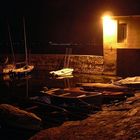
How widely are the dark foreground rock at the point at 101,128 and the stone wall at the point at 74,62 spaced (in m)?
12.4

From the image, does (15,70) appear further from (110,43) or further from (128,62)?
(128,62)

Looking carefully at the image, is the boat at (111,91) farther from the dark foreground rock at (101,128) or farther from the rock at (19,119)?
the rock at (19,119)

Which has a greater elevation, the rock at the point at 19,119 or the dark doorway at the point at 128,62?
the dark doorway at the point at 128,62

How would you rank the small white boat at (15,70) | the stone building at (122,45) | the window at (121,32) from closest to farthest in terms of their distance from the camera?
the stone building at (122,45) → the window at (121,32) → the small white boat at (15,70)

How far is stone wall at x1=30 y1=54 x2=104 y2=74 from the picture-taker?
2742 cm

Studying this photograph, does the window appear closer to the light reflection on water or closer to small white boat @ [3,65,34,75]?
the light reflection on water

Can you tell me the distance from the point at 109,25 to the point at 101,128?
47.1ft

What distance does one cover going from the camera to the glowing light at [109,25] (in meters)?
25.6

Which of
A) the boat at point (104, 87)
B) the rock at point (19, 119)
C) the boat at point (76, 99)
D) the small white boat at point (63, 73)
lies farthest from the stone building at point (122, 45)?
the rock at point (19, 119)

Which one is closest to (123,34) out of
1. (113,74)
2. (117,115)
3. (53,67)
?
(113,74)

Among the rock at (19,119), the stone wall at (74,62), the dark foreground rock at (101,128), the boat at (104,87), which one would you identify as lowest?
the dark foreground rock at (101,128)

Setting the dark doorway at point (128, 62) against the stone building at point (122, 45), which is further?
the dark doorway at point (128, 62)

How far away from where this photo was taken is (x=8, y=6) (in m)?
38.9

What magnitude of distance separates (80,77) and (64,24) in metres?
11.5
